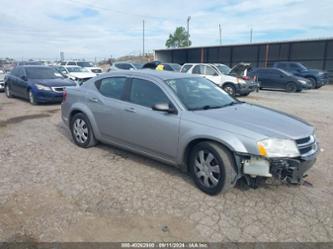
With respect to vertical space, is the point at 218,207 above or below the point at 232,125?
below

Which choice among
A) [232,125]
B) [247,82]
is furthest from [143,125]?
[247,82]

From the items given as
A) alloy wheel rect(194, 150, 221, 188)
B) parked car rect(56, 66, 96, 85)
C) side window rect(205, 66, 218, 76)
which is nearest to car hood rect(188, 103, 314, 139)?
alloy wheel rect(194, 150, 221, 188)

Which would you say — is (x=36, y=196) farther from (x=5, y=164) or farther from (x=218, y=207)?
(x=218, y=207)

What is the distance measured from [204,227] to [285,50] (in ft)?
105

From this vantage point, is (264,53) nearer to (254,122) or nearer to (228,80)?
(228,80)

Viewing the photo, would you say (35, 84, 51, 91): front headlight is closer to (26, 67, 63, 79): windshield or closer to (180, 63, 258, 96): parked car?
(26, 67, 63, 79): windshield

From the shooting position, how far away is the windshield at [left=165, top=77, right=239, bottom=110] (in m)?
4.26

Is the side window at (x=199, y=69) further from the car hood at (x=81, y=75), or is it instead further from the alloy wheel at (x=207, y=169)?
the alloy wheel at (x=207, y=169)

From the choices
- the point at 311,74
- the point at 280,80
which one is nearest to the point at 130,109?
the point at 280,80

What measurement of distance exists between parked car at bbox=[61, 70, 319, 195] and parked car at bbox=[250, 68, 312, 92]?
578 inches

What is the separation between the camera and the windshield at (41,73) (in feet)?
37.8

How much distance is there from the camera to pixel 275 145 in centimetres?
341

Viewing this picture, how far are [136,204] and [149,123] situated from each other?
4.06 ft

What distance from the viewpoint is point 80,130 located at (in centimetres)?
565
